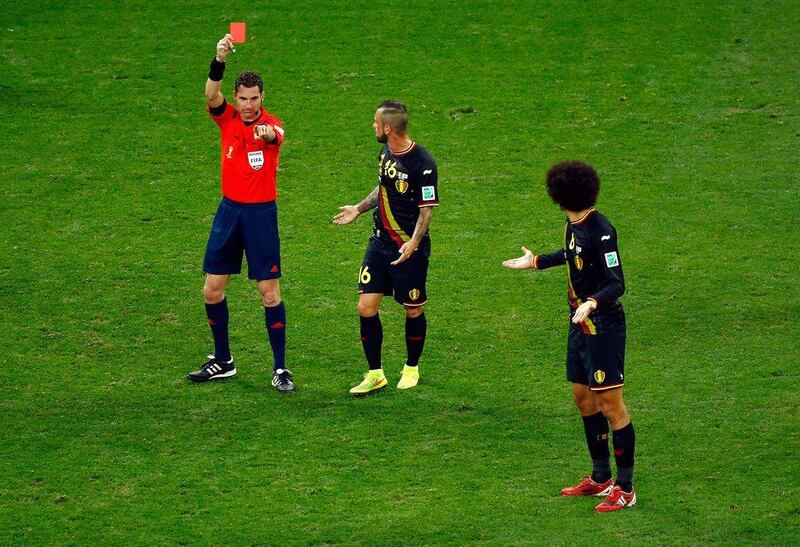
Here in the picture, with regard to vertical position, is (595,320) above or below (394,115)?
below

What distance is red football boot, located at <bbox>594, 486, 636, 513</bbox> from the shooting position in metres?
7.78

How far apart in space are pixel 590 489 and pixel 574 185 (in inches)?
77.1

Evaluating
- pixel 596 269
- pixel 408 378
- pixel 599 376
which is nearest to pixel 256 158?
pixel 408 378

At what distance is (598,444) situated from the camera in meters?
7.95

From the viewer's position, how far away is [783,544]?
7.30 m

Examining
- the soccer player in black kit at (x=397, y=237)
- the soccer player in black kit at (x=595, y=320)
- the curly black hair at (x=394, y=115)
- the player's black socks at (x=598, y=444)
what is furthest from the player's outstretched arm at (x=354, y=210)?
the player's black socks at (x=598, y=444)

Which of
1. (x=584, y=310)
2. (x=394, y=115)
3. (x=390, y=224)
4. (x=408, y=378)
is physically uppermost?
(x=394, y=115)

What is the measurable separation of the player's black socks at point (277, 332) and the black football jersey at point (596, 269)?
2753 millimetres

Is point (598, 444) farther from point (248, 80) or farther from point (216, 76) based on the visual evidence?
point (216, 76)

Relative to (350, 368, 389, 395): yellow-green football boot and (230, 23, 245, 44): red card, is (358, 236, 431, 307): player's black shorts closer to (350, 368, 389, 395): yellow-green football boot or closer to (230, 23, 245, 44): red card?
(350, 368, 389, 395): yellow-green football boot

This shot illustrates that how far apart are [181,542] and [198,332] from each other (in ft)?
11.1

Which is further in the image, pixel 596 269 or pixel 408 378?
pixel 408 378

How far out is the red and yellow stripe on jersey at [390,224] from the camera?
31.3 ft

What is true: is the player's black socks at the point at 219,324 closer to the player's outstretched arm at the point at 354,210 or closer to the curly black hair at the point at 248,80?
the player's outstretched arm at the point at 354,210
